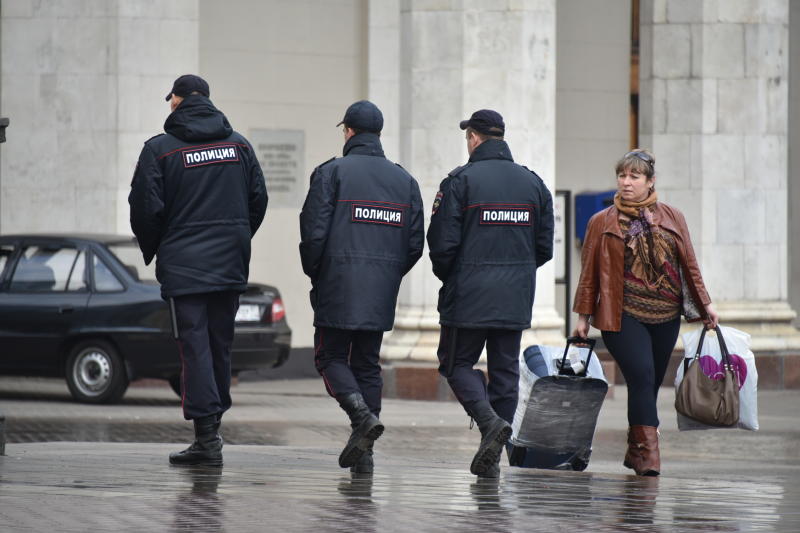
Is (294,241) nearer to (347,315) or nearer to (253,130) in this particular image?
(253,130)

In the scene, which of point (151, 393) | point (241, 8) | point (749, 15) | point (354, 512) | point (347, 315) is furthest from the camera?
point (241, 8)

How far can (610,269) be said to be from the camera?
30.9ft

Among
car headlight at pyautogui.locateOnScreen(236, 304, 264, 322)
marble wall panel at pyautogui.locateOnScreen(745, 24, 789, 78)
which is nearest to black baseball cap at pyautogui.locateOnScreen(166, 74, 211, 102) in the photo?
car headlight at pyautogui.locateOnScreen(236, 304, 264, 322)

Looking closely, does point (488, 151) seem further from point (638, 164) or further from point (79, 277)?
point (79, 277)

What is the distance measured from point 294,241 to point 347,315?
37.0 ft

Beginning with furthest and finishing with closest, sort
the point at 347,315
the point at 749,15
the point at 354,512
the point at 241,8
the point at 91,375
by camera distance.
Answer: the point at 241,8
the point at 749,15
the point at 91,375
the point at 347,315
the point at 354,512

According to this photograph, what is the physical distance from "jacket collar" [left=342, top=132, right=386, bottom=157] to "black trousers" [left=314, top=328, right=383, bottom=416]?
0.88m

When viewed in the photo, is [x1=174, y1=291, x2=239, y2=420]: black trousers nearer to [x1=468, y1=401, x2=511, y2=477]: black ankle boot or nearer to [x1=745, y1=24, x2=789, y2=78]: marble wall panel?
[x1=468, y1=401, x2=511, y2=477]: black ankle boot

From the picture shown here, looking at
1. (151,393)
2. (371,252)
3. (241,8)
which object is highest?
(241,8)

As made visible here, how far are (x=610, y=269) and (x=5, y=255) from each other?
7.94 meters

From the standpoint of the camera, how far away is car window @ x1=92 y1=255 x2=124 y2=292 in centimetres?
1565

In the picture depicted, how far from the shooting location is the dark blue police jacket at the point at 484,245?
30.5 ft

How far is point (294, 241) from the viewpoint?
2022 cm

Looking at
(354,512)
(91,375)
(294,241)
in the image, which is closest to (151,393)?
(91,375)
